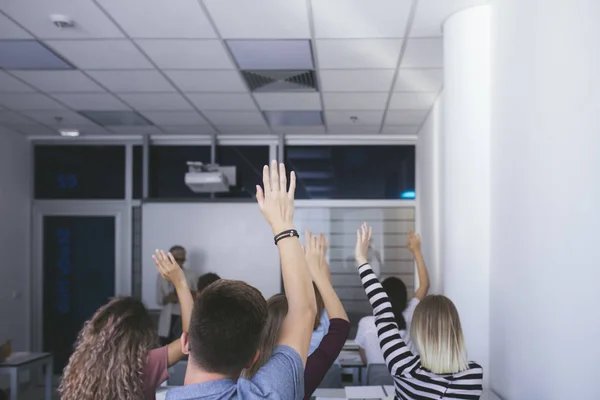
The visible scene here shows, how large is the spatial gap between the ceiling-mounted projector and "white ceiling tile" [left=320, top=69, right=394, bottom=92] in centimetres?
228

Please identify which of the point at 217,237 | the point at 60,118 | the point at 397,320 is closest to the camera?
the point at 397,320

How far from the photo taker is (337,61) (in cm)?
452

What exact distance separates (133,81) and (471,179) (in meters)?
2.95

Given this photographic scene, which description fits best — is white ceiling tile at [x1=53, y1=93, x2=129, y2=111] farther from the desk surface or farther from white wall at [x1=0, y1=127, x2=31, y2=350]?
the desk surface

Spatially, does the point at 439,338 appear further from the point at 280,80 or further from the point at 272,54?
the point at 280,80

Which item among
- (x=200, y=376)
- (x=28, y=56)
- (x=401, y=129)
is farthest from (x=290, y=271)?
(x=401, y=129)

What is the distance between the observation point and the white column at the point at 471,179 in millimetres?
3402

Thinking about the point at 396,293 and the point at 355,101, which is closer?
the point at 396,293

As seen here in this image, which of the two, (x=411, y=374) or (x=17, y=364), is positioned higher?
(x=411, y=374)

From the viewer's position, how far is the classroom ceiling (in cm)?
361

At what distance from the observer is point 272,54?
14.5 feet

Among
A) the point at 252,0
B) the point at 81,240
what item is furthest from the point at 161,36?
the point at 81,240

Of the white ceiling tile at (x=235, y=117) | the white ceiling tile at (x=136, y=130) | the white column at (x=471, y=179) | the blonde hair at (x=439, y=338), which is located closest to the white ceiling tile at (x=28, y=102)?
the white ceiling tile at (x=136, y=130)

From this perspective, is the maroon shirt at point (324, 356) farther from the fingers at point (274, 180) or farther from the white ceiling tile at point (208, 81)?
the white ceiling tile at point (208, 81)
